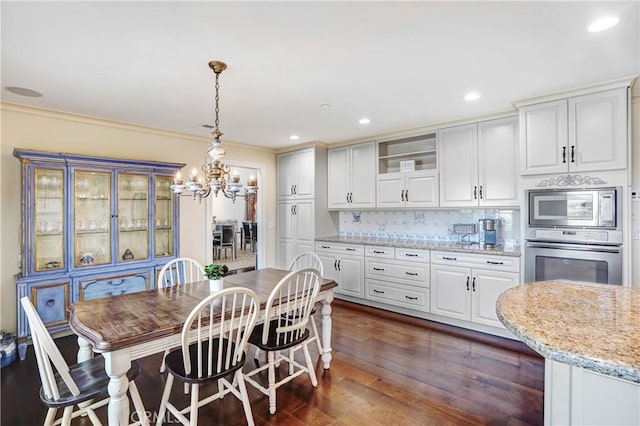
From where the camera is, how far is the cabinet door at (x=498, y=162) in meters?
3.55

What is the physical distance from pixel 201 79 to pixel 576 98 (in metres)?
3.23

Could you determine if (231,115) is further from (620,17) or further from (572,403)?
(572,403)

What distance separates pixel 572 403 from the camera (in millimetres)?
1172

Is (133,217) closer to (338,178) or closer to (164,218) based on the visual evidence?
(164,218)

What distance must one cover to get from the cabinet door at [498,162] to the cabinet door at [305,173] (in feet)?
7.84

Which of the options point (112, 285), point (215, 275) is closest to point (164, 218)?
point (112, 285)

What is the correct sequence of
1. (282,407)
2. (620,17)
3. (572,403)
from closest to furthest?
(572,403), (620,17), (282,407)

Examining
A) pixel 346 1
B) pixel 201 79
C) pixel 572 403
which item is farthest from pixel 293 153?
pixel 572 403

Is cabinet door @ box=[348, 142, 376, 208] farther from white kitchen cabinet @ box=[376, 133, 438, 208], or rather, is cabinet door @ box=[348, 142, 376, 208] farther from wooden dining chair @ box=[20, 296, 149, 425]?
wooden dining chair @ box=[20, 296, 149, 425]

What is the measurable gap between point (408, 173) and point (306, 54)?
2564 millimetres

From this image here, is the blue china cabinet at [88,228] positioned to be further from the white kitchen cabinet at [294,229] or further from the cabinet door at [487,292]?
the cabinet door at [487,292]

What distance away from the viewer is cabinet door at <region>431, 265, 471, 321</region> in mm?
3609

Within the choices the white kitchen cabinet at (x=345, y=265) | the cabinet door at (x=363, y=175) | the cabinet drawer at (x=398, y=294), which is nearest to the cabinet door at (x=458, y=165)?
the cabinet door at (x=363, y=175)

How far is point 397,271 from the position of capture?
13.7 ft
